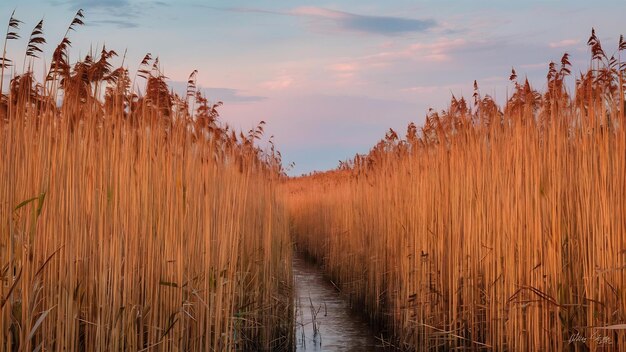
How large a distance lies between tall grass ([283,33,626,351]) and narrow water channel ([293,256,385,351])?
0.42 meters

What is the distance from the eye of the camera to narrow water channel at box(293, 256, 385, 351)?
6.32 meters

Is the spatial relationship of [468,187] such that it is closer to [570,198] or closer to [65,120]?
[570,198]

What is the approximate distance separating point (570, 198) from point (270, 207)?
2.88 meters

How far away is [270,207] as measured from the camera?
5.99m

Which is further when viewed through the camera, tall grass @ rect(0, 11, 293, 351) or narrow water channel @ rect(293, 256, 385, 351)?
narrow water channel @ rect(293, 256, 385, 351)

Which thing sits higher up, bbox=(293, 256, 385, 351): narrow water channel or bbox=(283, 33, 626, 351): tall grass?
bbox=(283, 33, 626, 351): tall grass

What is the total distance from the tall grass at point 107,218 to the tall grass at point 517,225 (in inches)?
71.3

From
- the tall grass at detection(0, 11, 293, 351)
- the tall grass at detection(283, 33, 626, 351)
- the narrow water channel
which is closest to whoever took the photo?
the tall grass at detection(0, 11, 293, 351)

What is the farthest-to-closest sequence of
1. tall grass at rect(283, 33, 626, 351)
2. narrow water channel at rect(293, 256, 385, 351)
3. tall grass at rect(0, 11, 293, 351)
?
narrow water channel at rect(293, 256, 385, 351), tall grass at rect(283, 33, 626, 351), tall grass at rect(0, 11, 293, 351)

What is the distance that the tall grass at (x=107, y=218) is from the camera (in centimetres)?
278

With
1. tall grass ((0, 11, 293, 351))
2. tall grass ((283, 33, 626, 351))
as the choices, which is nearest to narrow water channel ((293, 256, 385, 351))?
tall grass ((283, 33, 626, 351))

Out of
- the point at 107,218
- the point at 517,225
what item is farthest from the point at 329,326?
the point at 107,218

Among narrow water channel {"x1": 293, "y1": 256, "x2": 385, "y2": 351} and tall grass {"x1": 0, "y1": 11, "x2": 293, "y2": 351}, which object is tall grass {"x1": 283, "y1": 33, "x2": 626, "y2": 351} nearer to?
narrow water channel {"x1": 293, "y1": 256, "x2": 385, "y2": 351}

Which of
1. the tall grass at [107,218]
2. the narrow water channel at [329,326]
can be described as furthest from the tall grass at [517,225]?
the tall grass at [107,218]
